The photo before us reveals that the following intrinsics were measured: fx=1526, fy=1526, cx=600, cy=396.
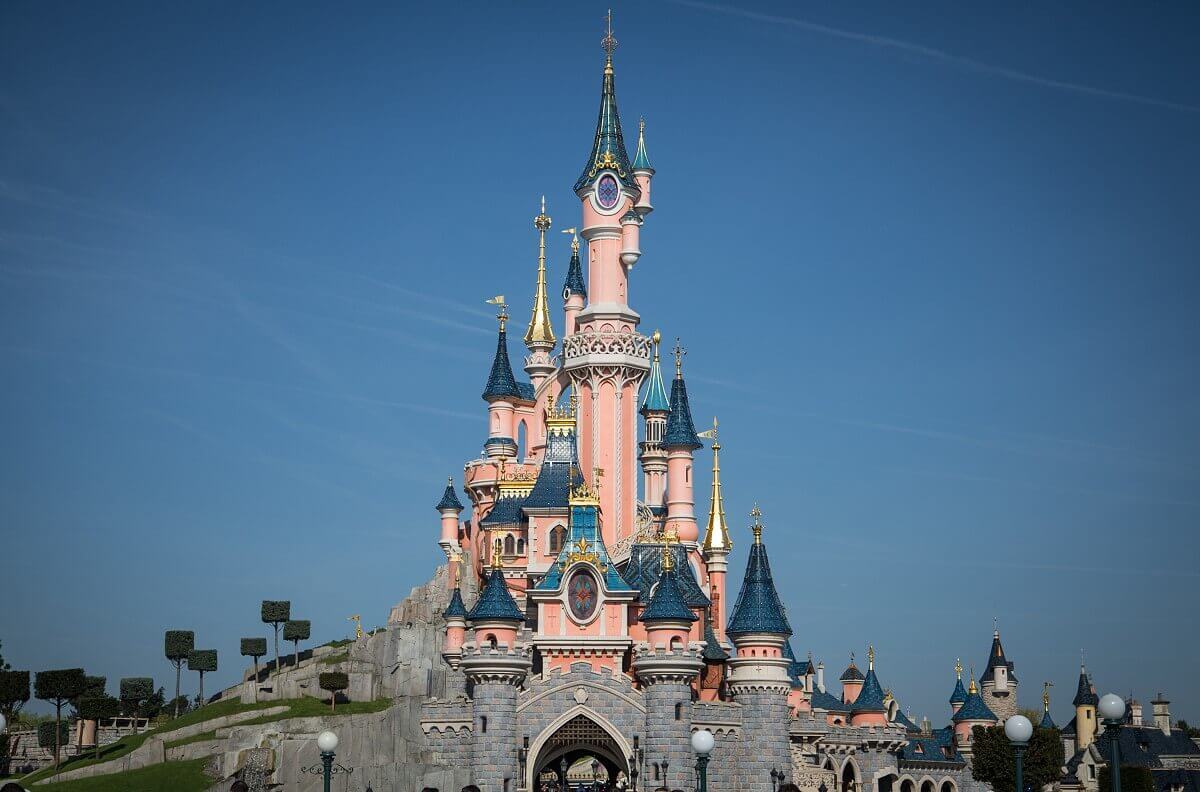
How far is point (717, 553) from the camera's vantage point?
6794 cm

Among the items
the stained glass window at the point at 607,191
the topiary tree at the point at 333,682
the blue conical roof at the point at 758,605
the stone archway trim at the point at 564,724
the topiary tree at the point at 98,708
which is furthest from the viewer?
the stained glass window at the point at 607,191

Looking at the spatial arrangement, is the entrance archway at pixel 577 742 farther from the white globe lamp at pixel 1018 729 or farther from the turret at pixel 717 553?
the white globe lamp at pixel 1018 729

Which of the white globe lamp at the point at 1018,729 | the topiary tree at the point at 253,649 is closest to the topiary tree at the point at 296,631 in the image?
the topiary tree at the point at 253,649

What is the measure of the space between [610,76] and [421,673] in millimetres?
29499

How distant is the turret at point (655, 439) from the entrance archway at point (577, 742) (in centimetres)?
1487

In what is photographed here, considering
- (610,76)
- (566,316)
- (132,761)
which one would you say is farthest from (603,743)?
(610,76)

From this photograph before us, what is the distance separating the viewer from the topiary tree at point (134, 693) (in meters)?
74.7

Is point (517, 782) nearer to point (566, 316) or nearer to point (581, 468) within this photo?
point (581, 468)

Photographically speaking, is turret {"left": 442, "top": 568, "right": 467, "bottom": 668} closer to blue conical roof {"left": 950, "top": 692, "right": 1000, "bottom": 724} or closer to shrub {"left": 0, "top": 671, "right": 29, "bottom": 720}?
shrub {"left": 0, "top": 671, "right": 29, "bottom": 720}

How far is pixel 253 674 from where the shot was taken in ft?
249

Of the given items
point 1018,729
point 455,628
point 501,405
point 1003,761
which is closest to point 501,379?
point 501,405

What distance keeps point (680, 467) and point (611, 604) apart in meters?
11.2

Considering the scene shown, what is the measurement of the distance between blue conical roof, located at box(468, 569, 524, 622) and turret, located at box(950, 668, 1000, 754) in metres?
35.5

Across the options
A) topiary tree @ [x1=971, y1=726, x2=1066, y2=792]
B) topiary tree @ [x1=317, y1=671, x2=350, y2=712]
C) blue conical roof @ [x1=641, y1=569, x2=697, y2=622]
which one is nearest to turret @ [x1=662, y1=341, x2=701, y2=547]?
blue conical roof @ [x1=641, y1=569, x2=697, y2=622]
